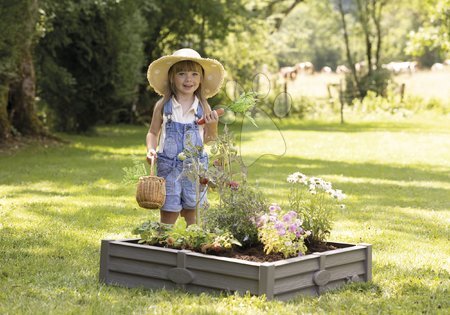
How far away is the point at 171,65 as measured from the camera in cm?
710

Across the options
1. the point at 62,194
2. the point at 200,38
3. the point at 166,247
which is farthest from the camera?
the point at 200,38

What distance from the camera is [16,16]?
15.9 meters

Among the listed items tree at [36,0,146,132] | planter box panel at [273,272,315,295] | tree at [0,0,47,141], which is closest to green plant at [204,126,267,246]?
planter box panel at [273,272,315,295]

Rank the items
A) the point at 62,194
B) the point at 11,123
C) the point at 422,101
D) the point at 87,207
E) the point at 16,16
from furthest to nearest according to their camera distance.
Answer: the point at 422,101 < the point at 11,123 < the point at 16,16 < the point at 62,194 < the point at 87,207

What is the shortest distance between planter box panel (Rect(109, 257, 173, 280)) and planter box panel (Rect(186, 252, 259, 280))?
199mm

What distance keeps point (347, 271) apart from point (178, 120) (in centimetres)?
183

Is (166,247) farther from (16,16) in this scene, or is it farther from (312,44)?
(312,44)

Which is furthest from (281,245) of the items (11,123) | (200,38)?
(200,38)

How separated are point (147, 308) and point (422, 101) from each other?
31.2 m

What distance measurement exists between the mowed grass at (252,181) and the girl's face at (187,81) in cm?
53

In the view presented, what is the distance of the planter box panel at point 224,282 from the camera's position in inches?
220

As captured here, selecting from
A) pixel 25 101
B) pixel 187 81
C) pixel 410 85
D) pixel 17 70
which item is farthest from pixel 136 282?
pixel 410 85

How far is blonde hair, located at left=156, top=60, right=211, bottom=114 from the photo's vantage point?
7.06 meters

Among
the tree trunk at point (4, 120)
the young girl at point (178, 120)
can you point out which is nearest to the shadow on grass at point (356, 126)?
the tree trunk at point (4, 120)
